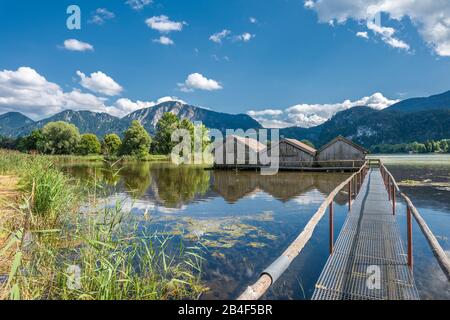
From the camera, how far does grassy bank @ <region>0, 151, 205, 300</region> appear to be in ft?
12.0

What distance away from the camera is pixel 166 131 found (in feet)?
204

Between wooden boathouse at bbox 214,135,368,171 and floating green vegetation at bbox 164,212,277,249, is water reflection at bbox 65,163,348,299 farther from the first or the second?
wooden boathouse at bbox 214,135,368,171

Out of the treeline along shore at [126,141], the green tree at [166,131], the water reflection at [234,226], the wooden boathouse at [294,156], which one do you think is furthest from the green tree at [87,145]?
the water reflection at [234,226]

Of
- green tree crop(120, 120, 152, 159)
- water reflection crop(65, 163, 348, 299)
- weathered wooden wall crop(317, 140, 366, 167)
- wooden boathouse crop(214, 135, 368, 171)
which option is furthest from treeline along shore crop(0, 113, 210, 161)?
water reflection crop(65, 163, 348, 299)

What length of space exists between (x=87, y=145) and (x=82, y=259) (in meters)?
77.5

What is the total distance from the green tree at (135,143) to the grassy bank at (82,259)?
170ft

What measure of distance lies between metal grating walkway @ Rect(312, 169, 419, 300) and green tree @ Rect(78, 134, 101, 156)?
73.1 metres

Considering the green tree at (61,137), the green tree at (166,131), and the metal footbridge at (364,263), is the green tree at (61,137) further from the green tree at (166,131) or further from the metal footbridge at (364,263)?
the metal footbridge at (364,263)

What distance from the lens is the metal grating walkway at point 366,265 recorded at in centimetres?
400

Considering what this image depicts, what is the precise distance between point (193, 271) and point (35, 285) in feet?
8.96

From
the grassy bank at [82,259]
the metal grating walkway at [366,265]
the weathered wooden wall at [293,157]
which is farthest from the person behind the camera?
the weathered wooden wall at [293,157]

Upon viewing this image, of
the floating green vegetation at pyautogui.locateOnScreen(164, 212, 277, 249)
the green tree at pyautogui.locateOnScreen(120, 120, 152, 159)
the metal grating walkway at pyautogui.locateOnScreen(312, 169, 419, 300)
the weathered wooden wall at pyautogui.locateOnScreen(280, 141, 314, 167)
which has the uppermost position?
the green tree at pyautogui.locateOnScreen(120, 120, 152, 159)

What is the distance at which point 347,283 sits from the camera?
14.1 ft
